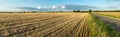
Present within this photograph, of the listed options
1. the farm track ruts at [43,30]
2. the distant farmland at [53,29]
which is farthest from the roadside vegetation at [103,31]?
the farm track ruts at [43,30]

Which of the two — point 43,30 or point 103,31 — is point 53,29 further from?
point 103,31

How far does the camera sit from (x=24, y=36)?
11.7m

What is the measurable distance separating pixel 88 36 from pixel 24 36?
3.81 metres

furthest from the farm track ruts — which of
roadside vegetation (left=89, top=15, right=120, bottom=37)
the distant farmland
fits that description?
roadside vegetation (left=89, top=15, right=120, bottom=37)

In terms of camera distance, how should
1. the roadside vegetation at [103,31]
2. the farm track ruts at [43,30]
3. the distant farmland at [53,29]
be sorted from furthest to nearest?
the roadside vegetation at [103,31] < the distant farmland at [53,29] < the farm track ruts at [43,30]

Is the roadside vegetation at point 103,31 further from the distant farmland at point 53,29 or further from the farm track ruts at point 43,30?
the farm track ruts at point 43,30

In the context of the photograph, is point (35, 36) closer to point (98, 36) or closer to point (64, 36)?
point (64, 36)

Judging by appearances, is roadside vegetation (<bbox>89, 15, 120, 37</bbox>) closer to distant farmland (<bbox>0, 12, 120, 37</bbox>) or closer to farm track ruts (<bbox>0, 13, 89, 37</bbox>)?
distant farmland (<bbox>0, 12, 120, 37</bbox>)

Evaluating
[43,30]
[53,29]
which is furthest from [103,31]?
[43,30]

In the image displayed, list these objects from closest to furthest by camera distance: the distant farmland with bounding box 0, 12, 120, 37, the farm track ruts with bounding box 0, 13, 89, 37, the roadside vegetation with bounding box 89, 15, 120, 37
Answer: the farm track ruts with bounding box 0, 13, 89, 37 < the distant farmland with bounding box 0, 12, 120, 37 < the roadside vegetation with bounding box 89, 15, 120, 37

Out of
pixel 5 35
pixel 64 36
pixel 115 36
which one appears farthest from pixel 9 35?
pixel 115 36

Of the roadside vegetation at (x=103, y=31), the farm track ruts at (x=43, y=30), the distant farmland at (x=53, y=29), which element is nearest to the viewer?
the farm track ruts at (x=43, y=30)

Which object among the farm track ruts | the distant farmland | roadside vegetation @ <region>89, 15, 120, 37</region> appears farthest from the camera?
roadside vegetation @ <region>89, 15, 120, 37</region>

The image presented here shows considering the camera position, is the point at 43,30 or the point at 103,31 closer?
the point at 103,31
